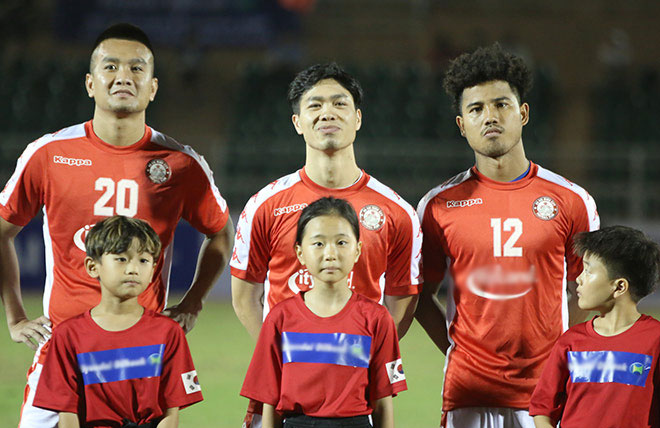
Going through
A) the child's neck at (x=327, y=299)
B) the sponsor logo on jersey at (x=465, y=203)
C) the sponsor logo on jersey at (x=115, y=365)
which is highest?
the sponsor logo on jersey at (x=465, y=203)

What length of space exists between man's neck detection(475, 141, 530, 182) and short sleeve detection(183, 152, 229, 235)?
50.5 inches

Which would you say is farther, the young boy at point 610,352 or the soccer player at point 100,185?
the soccer player at point 100,185

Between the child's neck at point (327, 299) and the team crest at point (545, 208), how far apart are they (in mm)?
1020

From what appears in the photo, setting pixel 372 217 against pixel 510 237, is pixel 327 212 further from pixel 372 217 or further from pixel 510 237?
pixel 510 237

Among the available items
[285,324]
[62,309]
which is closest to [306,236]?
[285,324]

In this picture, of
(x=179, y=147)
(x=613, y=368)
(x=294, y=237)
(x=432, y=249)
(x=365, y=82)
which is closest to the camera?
(x=613, y=368)

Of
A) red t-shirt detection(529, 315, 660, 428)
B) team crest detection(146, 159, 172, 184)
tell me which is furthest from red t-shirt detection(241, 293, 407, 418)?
team crest detection(146, 159, 172, 184)

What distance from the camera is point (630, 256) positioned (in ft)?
10.3

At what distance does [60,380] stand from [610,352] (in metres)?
2.06

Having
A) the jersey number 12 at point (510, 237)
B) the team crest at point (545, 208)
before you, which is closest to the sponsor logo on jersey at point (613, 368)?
the jersey number 12 at point (510, 237)

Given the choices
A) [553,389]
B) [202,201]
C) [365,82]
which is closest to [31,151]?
[202,201]

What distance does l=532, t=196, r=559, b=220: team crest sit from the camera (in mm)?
3666

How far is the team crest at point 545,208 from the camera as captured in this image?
367cm

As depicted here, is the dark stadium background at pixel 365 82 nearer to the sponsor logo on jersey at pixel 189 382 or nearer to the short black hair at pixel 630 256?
the sponsor logo on jersey at pixel 189 382
